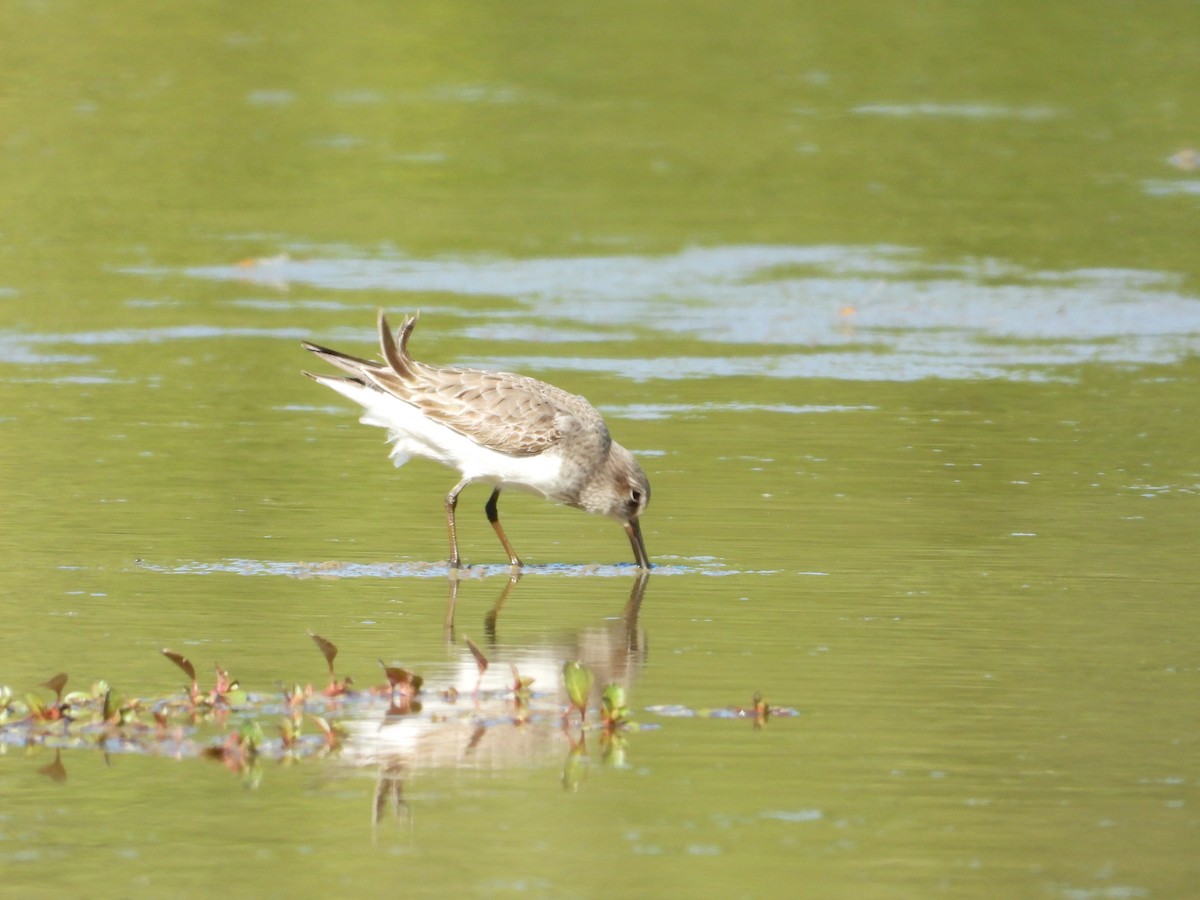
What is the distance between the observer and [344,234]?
64.7ft

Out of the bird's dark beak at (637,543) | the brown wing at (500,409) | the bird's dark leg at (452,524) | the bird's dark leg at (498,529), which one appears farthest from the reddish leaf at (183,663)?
the brown wing at (500,409)

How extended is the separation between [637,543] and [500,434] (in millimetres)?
807

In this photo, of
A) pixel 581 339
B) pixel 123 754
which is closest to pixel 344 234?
pixel 581 339

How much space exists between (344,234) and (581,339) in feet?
14.7

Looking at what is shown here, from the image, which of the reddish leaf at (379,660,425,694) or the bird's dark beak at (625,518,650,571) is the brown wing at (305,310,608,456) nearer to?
the bird's dark beak at (625,518,650,571)

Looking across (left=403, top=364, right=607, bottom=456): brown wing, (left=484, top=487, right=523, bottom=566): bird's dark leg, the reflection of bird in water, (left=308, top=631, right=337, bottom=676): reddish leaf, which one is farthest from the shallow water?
(left=403, top=364, right=607, bottom=456): brown wing

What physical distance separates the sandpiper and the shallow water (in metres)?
0.33

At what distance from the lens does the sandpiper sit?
418 inches

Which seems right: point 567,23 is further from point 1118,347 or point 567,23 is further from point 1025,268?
point 1118,347

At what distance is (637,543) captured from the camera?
10359 mm

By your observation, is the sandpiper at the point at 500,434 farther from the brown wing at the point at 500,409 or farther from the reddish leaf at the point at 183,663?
the reddish leaf at the point at 183,663

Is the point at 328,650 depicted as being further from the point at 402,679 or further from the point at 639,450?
the point at 639,450

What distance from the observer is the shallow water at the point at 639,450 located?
6.57 metres

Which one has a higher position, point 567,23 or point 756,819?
point 567,23
